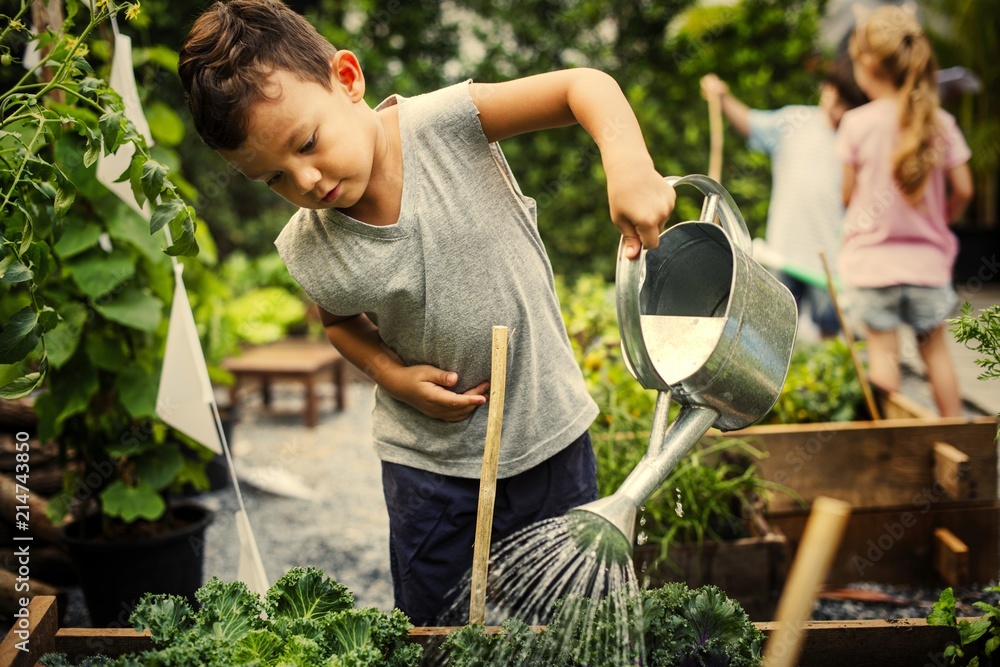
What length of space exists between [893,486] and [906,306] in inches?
38.1

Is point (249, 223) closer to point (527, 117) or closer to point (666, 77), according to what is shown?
point (666, 77)

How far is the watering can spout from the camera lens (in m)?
1.01

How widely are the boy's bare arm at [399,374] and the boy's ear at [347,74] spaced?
17.5 inches

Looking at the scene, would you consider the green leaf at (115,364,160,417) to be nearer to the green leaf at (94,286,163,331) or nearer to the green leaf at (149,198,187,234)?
the green leaf at (94,286,163,331)

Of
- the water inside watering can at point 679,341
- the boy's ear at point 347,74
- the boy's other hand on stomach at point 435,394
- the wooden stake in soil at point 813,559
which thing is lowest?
the wooden stake in soil at point 813,559

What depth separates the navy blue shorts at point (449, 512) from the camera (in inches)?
62.9

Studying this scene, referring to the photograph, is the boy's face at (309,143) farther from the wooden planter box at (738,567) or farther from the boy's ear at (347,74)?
the wooden planter box at (738,567)

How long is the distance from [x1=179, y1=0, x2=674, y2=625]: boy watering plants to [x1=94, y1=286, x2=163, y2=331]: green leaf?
0.81 meters

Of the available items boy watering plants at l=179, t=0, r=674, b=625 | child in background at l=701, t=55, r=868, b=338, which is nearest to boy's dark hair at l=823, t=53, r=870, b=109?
child in background at l=701, t=55, r=868, b=338

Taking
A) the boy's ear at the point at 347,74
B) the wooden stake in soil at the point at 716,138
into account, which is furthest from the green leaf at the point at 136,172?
the wooden stake in soil at the point at 716,138

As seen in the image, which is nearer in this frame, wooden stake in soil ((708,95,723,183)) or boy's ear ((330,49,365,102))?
boy's ear ((330,49,365,102))

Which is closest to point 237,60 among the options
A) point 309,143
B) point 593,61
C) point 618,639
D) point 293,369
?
point 309,143

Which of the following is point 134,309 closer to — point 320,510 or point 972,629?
point 320,510

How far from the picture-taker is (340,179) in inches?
51.1
